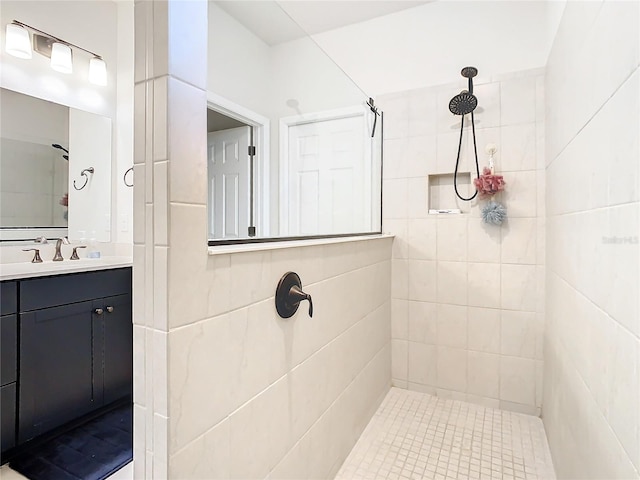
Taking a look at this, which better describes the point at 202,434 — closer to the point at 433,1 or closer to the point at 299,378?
the point at 299,378

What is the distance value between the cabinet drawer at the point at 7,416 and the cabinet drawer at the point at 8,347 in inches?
1.7

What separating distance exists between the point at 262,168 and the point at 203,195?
1.42 metres

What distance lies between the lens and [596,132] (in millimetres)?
984

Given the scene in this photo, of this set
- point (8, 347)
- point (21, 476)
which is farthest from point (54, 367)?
point (21, 476)

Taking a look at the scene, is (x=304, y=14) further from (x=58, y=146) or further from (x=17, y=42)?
(x=58, y=146)

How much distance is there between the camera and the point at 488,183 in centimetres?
203

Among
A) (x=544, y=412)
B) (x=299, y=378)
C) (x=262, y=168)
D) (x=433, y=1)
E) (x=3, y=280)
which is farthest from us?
(x=433, y=1)

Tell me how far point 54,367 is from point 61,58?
198 centimetres

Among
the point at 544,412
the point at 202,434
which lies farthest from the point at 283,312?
the point at 544,412

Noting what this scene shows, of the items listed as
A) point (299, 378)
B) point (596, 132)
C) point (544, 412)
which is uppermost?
point (596, 132)

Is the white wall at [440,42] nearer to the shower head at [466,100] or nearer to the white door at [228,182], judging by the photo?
the shower head at [466,100]

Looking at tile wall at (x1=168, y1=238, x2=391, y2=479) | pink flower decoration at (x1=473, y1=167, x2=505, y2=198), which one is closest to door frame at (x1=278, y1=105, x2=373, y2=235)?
pink flower decoration at (x1=473, y1=167, x2=505, y2=198)

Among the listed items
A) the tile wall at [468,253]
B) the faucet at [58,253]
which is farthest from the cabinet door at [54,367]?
the tile wall at [468,253]

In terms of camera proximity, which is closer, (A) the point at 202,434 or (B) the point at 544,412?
(A) the point at 202,434
